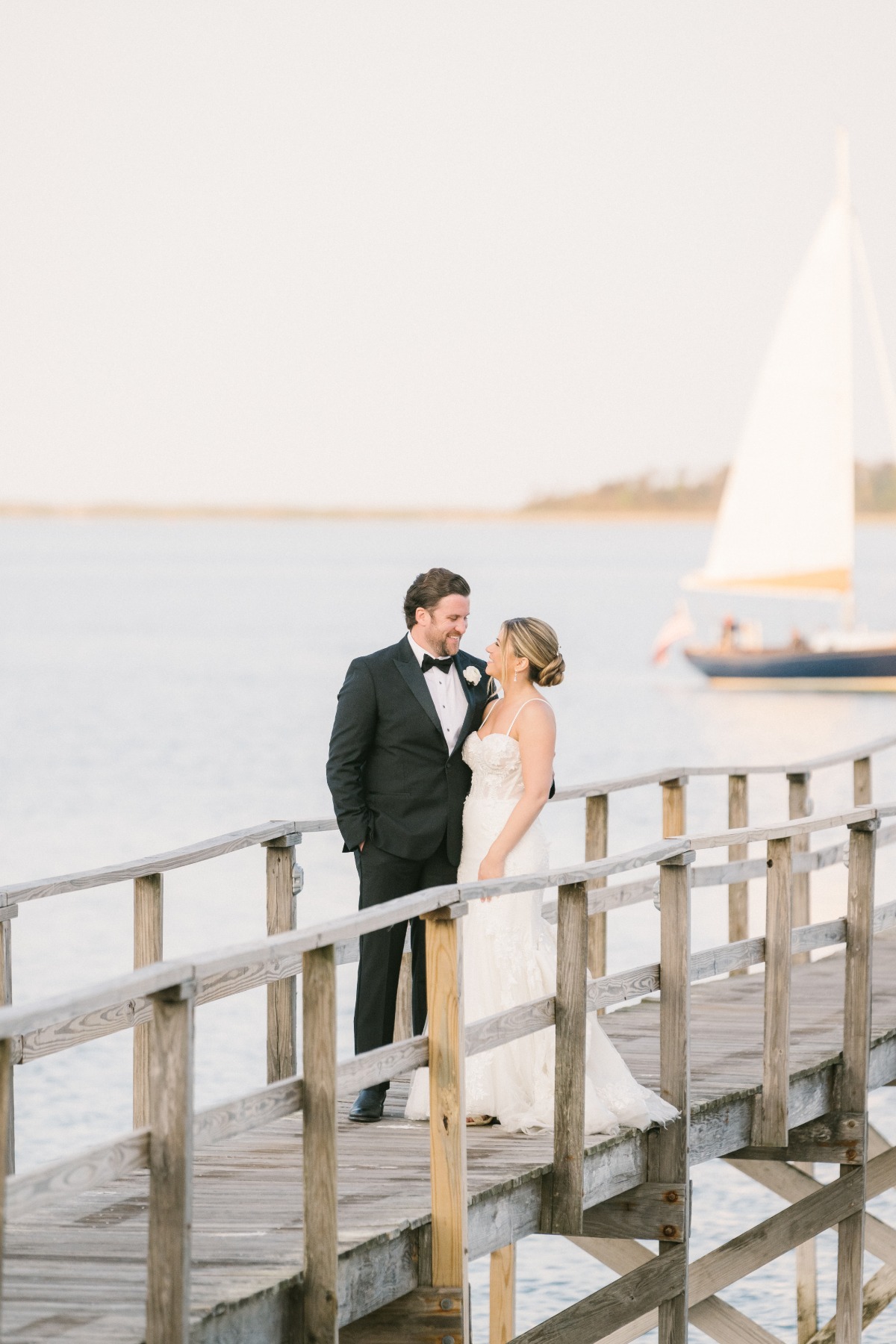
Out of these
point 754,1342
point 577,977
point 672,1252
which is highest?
point 577,977

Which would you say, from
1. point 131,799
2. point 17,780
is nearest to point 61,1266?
point 131,799

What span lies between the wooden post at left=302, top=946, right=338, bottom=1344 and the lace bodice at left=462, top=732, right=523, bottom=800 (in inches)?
64.1

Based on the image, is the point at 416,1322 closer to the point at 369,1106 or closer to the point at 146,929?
the point at 369,1106

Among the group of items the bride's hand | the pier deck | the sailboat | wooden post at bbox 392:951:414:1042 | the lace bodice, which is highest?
the sailboat

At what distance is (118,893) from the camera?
24.9 metres

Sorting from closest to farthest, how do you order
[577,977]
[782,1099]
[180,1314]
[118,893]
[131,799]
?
1. [180,1314]
2. [577,977]
3. [782,1099]
4. [118,893]
5. [131,799]

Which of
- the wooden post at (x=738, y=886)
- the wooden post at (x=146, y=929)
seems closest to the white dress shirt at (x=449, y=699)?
the wooden post at (x=146, y=929)

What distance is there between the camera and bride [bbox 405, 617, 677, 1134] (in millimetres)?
5617

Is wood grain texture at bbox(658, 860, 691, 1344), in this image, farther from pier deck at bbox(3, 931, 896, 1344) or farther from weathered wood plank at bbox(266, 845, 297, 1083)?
weathered wood plank at bbox(266, 845, 297, 1083)

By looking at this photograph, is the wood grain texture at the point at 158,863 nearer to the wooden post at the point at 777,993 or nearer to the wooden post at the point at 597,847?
the wooden post at the point at 777,993

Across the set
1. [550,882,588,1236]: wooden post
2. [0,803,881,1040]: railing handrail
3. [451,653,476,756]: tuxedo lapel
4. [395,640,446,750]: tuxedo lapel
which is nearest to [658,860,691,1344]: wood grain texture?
[0,803,881,1040]: railing handrail

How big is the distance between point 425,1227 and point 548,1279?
291 inches

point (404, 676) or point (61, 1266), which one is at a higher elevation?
point (404, 676)

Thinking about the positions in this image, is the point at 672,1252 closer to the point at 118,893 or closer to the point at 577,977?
the point at 577,977
